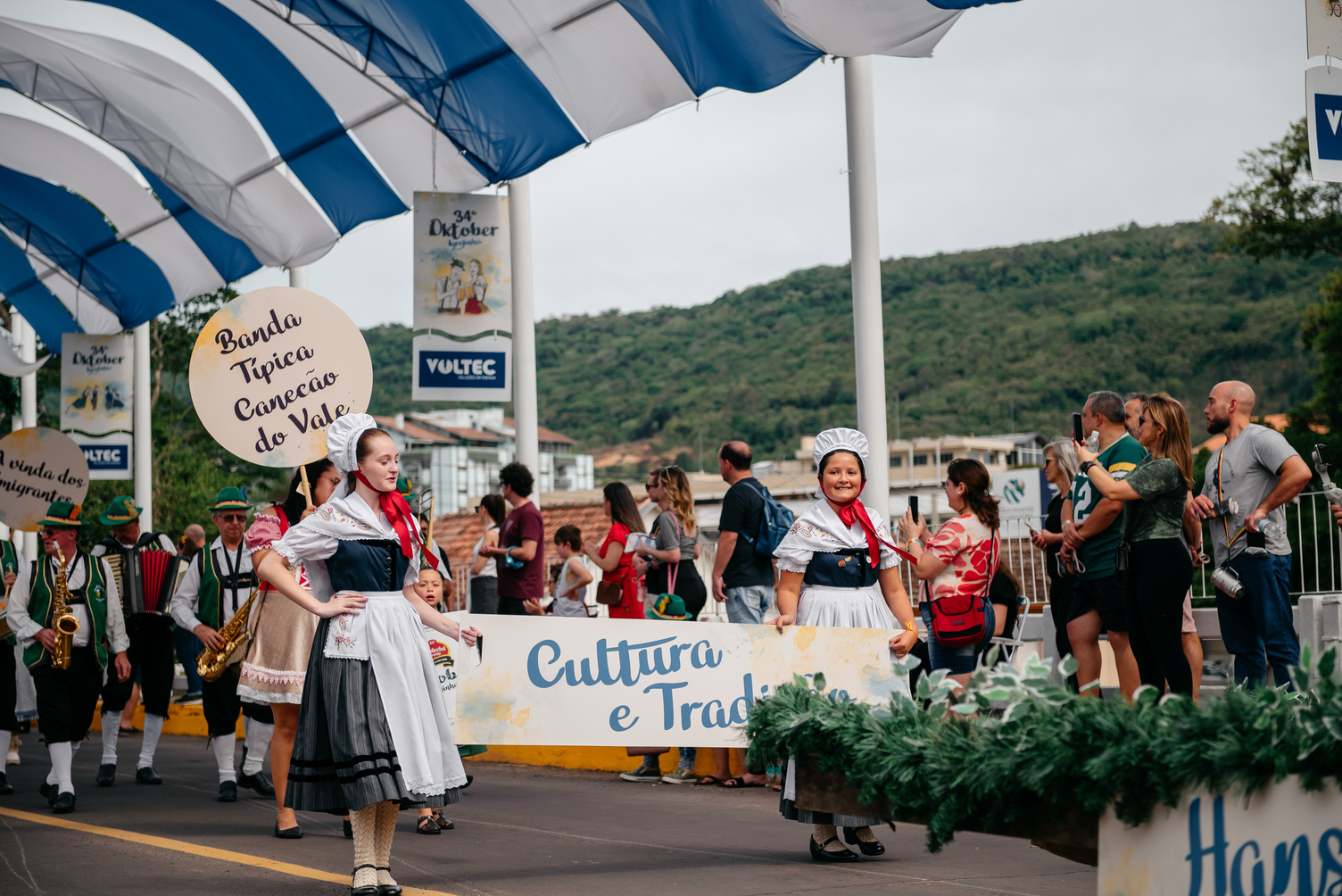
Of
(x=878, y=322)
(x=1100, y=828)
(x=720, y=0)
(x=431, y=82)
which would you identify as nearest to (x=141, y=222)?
(x=431, y=82)

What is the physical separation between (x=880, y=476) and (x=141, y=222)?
10230 mm

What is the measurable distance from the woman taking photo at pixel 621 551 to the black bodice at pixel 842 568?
3331 mm

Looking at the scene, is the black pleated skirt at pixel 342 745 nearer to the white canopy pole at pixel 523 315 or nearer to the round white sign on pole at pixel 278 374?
the round white sign on pole at pixel 278 374

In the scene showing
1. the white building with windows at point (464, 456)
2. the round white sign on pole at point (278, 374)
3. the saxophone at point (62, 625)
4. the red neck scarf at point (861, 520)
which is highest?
the white building with windows at point (464, 456)

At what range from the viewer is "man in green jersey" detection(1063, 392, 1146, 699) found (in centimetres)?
702

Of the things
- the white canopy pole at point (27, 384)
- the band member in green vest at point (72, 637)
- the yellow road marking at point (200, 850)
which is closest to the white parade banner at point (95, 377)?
the white canopy pole at point (27, 384)

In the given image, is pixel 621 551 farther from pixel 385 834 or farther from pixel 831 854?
pixel 385 834

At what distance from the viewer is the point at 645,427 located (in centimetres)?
9475

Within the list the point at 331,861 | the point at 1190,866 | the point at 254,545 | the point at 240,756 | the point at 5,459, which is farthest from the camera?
the point at 5,459

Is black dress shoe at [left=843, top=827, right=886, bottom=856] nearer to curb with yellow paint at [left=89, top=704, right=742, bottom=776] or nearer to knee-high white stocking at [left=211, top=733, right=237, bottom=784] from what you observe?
curb with yellow paint at [left=89, top=704, right=742, bottom=776]

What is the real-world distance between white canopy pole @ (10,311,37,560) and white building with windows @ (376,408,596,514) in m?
68.1

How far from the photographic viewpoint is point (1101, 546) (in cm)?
709

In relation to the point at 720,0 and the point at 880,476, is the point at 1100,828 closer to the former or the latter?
the point at 880,476

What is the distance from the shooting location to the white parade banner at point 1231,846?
8.09ft
